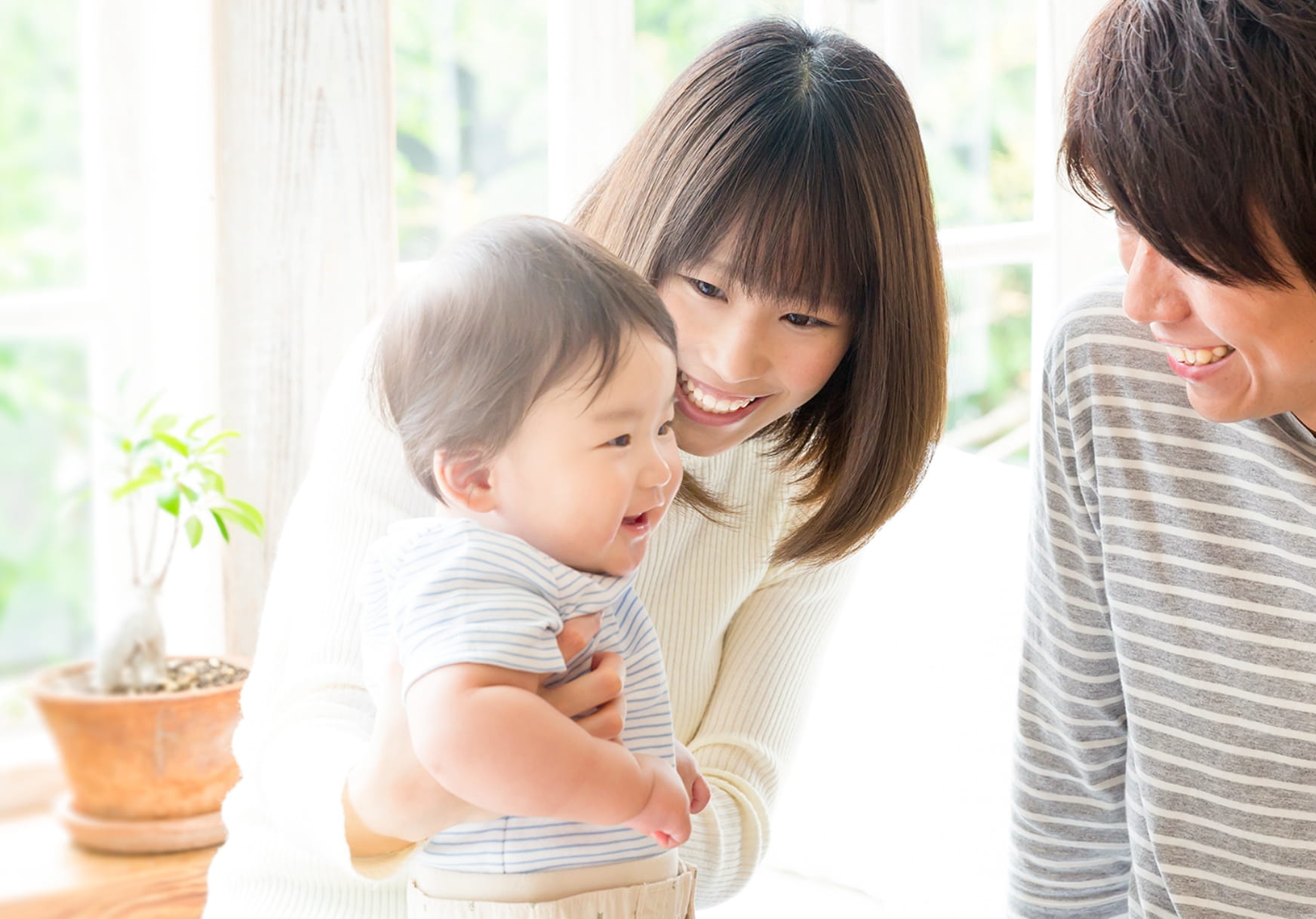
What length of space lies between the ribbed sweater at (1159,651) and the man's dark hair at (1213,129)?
0.25 meters

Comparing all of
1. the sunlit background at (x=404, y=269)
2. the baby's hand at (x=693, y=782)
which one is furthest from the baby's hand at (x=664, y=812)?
the sunlit background at (x=404, y=269)

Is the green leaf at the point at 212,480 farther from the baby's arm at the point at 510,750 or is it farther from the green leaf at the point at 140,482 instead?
the baby's arm at the point at 510,750

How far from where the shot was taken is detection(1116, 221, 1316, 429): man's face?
1.07 meters

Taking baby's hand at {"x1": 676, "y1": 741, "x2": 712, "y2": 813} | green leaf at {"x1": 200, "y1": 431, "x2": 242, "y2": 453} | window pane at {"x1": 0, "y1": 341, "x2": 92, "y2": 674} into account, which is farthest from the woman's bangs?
window pane at {"x1": 0, "y1": 341, "x2": 92, "y2": 674}

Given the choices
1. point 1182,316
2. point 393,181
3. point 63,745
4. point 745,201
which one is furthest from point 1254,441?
point 63,745

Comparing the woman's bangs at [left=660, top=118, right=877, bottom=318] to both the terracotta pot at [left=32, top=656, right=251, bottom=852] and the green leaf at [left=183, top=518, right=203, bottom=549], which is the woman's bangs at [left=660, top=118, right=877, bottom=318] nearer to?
the green leaf at [left=183, top=518, right=203, bottom=549]

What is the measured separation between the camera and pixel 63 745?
64.7 inches

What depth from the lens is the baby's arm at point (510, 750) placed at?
86cm

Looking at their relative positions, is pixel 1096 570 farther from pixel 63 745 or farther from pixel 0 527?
pixel 0 527

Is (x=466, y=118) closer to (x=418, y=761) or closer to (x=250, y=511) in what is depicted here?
(x=250, y=511)

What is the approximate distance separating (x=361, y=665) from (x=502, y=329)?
0.46 metres

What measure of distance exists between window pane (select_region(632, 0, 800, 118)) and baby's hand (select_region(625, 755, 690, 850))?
1979mm

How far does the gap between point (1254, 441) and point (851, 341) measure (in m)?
0.40

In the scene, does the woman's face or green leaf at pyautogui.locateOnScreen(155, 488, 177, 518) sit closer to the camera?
the woman's face
